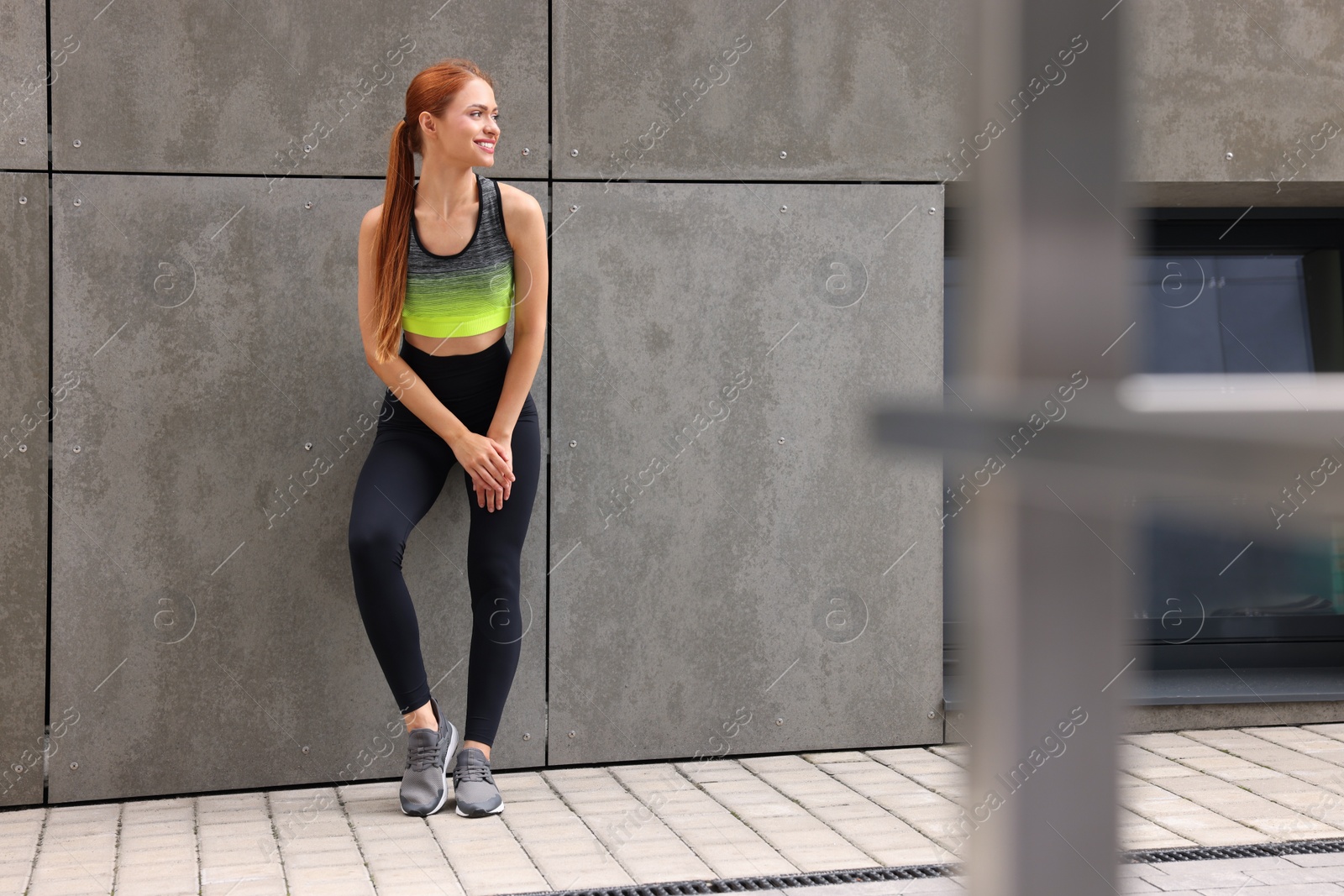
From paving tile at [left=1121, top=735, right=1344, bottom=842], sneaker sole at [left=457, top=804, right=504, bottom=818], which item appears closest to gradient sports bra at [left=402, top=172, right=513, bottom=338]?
sneaker sole at [left=457, top=804, right=504, bottom=818]

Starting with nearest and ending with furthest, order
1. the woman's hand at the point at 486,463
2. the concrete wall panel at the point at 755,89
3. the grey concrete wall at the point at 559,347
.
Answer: the woman's hand at the point at 486,463, the grey concrete wall at the point at 559,347, the concrete wall panel at the point at 755,89

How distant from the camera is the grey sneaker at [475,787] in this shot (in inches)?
123

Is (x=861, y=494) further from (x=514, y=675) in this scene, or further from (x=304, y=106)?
(x=304, y=106)

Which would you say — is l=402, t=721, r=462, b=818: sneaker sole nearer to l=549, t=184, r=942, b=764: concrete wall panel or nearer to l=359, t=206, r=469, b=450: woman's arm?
l=549, t=184, r=942, b=764: concrete wall panel

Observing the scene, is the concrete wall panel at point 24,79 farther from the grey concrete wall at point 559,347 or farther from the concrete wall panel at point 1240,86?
the concrete wall panel at point 1240,86

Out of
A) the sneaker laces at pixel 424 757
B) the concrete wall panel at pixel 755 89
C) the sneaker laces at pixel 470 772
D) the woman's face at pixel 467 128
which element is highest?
the concrete wall panel at pixel 755 89

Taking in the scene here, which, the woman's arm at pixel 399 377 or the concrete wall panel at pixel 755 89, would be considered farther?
the concrete wall panel at pixel 755 89

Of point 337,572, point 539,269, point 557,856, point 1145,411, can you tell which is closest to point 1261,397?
point 1145,411

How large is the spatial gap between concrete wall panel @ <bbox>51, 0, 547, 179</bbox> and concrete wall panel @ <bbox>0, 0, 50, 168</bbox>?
34mm

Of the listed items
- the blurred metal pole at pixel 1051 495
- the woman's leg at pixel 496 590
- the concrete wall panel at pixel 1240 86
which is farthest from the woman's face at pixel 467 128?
the blurred metal pole at pixel 1051 495

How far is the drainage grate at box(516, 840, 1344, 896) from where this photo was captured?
2.58 meters

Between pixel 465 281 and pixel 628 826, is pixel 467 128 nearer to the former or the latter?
pixel 465 281

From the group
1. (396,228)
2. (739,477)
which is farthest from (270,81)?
(739,477)

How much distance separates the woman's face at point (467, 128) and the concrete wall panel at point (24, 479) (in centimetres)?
110
